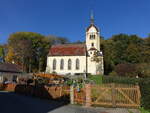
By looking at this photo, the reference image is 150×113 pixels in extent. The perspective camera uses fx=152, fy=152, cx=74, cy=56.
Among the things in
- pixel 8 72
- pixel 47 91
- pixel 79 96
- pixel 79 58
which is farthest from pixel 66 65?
pixel 79 96

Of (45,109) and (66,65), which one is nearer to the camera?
(45,109)

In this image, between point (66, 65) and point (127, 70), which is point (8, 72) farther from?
point (127, 70)

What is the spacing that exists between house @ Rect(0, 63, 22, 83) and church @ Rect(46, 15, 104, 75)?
11.2m

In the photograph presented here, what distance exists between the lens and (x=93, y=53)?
4772cm

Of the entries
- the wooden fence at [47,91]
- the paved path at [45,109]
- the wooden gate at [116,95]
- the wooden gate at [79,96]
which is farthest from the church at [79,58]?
the paved path at [45,109]

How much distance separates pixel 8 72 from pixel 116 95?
31.8 m

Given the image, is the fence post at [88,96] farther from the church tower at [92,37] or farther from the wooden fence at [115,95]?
the church tower at [92,37]

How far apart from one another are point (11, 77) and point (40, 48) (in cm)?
2245

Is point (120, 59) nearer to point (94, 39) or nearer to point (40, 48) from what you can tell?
point (94, 39)

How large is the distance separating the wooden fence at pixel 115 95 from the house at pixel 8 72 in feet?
94.6

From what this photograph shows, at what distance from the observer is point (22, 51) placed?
2019 inches

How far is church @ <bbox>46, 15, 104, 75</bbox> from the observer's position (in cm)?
4681

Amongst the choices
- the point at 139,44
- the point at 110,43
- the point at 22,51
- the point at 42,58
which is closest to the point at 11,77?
the point at 22,51

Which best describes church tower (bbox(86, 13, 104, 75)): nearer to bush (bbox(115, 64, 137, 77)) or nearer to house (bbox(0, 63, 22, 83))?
bush (bbox(115, 64, 137, 77))
